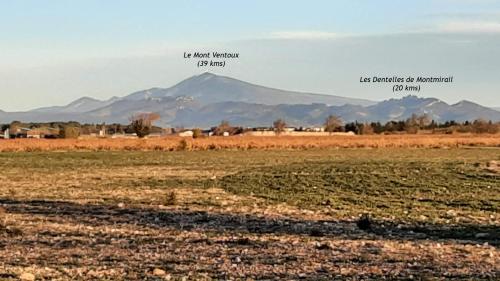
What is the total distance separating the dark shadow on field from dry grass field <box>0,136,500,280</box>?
2 cm

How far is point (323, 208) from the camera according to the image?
20.9 metres

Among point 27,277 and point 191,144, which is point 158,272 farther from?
point 191,144

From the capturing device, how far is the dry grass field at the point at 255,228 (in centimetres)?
1110

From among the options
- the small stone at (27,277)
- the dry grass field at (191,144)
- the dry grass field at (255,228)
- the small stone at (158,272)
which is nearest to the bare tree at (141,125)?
the dry grass field at (191,144)

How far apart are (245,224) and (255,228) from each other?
81 cm

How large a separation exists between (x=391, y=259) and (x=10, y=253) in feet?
19.4

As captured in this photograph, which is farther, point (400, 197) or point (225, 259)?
point (400, 197)

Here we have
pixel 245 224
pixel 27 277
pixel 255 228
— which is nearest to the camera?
pixel 27 277

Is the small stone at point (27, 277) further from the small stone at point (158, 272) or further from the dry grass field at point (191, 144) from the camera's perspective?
the dry grass field at point (191, 144)

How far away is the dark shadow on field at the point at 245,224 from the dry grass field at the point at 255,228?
25 mm

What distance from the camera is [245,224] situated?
17047mm

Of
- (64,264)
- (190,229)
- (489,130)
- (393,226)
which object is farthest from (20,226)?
(489,130)

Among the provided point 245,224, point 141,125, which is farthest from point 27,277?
point 141,125

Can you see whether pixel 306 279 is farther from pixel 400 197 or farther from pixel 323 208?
pixel 400 197
